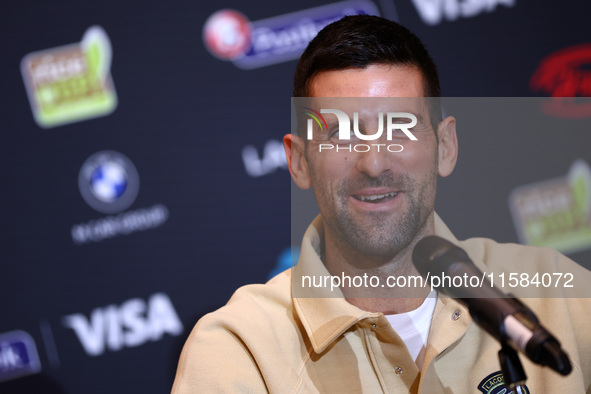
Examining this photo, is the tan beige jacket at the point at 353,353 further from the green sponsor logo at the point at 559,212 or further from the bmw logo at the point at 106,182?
the bmw logo at the point at 106,182

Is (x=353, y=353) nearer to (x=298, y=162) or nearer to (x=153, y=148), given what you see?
(x=298, y=162)

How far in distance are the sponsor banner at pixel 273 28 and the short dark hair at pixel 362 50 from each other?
1041mm

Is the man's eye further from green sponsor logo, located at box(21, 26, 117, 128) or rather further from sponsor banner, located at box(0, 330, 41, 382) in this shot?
sponsor banner, located at box(0, 330, 41, 382)

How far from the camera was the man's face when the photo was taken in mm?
1203

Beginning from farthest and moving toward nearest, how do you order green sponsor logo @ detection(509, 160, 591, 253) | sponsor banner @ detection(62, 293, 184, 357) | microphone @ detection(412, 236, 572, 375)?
sponsor banner @ detection(62, 293, 184, 357) < green sponsor logo @ detection(509, 160, 591, 253) < microphone @ detection(412, 236, 572, 375)

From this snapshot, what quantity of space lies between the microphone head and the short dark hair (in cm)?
52

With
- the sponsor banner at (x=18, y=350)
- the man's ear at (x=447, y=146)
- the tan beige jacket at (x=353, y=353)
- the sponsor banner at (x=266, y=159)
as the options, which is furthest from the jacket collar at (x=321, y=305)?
the sponsor banner at (x=18, y=350)

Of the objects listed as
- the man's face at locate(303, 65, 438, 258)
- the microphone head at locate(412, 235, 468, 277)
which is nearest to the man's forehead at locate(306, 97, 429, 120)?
the man's face at locate(303, 65, 438, 258)

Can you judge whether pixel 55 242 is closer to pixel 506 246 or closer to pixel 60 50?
pixel 60 50

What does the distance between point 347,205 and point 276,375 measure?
0.37 metres

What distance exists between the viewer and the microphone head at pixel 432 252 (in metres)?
0.86

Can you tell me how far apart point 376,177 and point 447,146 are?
0.28 metres

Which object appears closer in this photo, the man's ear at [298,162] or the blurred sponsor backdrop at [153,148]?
the man's ear at [298,162]

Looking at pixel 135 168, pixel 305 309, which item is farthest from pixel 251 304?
pixel 135 168
